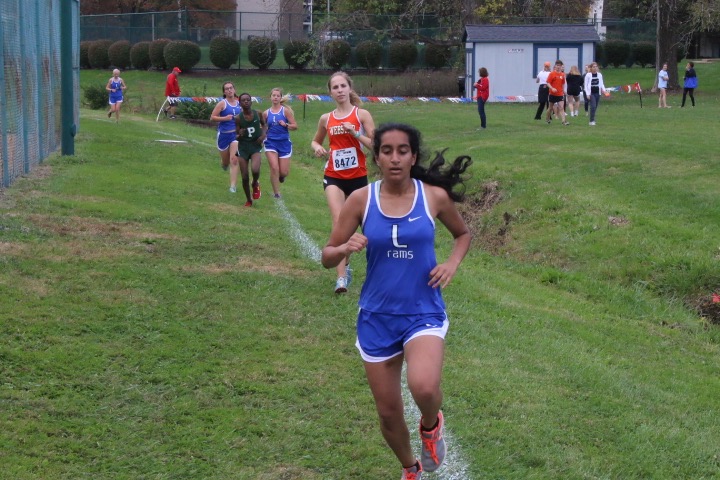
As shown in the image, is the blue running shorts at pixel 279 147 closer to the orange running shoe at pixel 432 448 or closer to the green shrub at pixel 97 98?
the orange running shoe at pixel 432 448

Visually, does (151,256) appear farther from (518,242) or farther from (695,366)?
(518,242)

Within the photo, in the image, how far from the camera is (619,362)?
8469mm

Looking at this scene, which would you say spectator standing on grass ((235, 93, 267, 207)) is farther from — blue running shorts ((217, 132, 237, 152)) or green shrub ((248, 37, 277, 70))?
green shrub ((248, 37, 277, 70))

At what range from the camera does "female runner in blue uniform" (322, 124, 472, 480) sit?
4.82 m

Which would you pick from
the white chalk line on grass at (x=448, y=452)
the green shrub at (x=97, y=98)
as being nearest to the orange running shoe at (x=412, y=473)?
the white chalk line on grass at (x=448, y=452)

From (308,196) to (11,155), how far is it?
209 inches

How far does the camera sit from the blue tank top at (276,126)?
14953 millimetres

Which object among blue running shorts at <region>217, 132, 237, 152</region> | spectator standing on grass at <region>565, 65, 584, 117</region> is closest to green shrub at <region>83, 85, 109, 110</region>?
spectator standing on grass at <region>565, 65, 584, 117</region>

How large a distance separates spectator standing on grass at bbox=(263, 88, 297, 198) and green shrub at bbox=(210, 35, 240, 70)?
40.0m

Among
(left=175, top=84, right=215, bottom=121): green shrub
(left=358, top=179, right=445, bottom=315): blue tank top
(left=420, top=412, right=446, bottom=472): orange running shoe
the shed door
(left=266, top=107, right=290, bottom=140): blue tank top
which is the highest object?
the shed door

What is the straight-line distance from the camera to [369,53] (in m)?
55.6

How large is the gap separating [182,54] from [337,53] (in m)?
8.83

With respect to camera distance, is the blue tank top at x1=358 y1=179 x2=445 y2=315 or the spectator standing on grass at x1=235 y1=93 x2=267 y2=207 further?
the spectator standing on grass at x1=235 y1=93 x2=267 y2=207

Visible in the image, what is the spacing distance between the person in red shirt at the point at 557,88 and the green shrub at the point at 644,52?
3224cm
